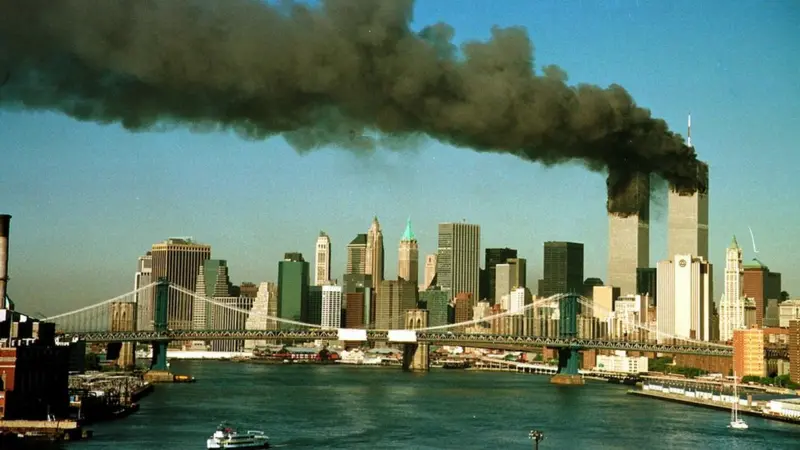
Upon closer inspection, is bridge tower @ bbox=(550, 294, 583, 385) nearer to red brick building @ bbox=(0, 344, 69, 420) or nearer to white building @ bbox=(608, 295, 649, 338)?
red brick building @ bbox=(0, 344, 69, 420)

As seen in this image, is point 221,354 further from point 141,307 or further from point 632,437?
point 632,437

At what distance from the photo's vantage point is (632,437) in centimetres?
2964

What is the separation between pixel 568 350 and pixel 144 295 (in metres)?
64.4

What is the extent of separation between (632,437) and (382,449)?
676 cm

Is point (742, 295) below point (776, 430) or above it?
above

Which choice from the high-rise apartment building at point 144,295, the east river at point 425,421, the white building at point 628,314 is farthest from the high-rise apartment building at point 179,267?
the east river at point 425,421

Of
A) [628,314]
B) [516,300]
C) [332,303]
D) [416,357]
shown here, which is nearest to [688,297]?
[628,314]

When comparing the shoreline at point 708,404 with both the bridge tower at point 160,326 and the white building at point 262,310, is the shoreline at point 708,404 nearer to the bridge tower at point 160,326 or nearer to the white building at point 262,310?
the bridge tower at point 160,326

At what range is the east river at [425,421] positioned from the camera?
27453mm

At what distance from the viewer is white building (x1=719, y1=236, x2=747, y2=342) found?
90188mm

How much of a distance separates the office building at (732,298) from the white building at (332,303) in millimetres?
37684

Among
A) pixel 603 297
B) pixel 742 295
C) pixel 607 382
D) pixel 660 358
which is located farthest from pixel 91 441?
pixel 603 297

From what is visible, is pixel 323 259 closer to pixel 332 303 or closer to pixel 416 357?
pixel 332 303

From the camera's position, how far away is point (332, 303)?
118875 millimetres
